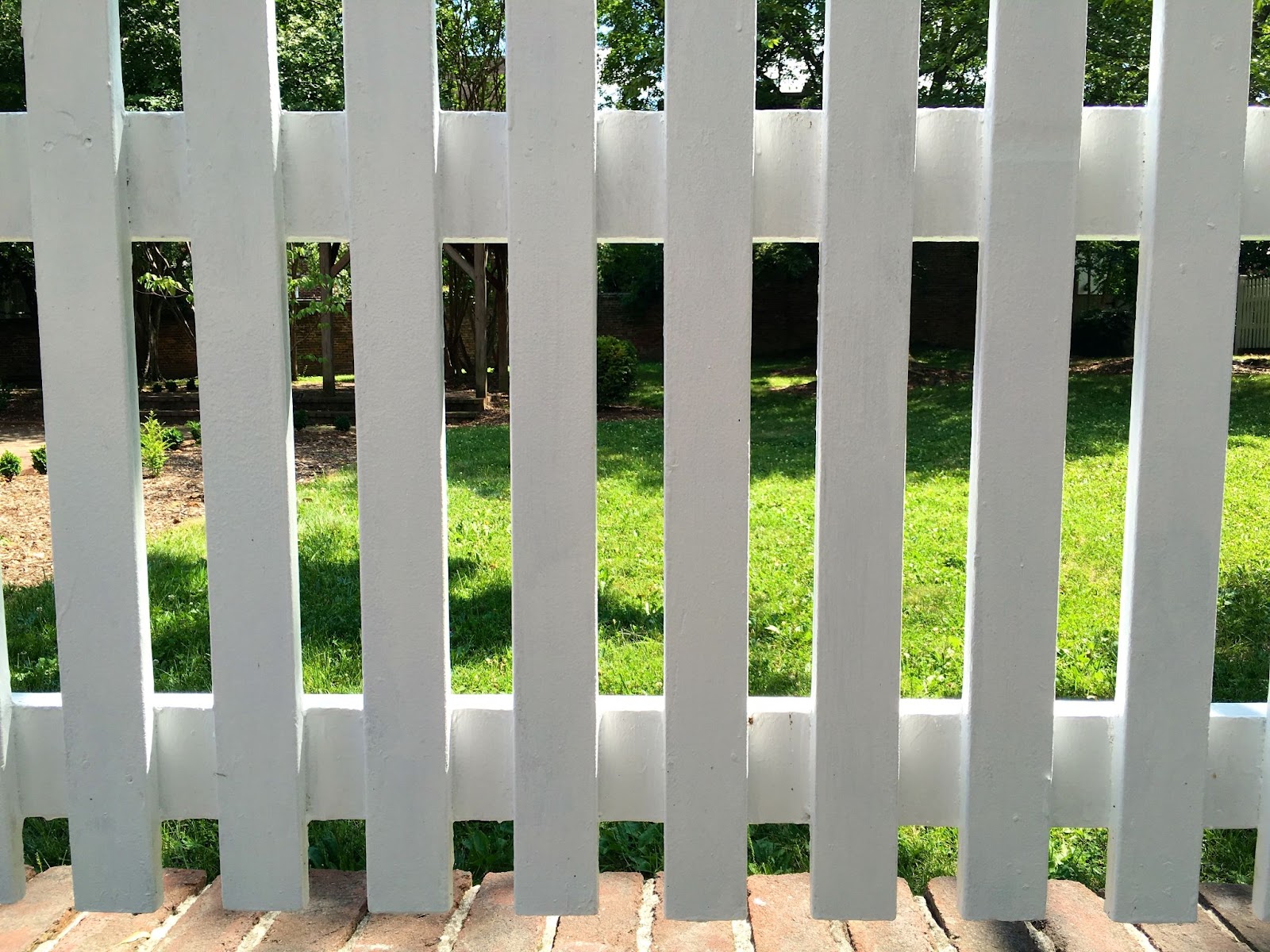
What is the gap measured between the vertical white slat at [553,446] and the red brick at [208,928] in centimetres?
47

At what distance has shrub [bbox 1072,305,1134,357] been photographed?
1719 centimetres

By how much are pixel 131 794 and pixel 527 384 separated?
0.92 metres

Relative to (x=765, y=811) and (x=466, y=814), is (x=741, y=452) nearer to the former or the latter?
(x=765, y=811)

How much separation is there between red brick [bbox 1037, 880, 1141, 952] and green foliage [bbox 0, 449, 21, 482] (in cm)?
743

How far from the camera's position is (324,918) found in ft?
5.35

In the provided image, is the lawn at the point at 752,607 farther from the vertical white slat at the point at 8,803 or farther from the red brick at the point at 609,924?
the vertical white slat at the point at 8,803

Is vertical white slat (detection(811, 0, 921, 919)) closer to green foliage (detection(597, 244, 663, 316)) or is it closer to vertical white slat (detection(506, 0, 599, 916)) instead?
vertical white slat (detection(506, 0, 599, 916))

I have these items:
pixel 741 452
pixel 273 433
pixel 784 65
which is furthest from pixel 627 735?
pixel 784 65

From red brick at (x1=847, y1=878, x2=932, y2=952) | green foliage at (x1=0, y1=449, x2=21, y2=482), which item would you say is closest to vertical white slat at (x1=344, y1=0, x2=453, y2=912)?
red brick at (x1=847, y1=878, x2=932, y2=952)

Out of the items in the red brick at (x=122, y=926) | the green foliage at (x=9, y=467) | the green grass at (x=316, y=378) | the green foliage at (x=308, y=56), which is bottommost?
the red brick at (x=122, y=926)

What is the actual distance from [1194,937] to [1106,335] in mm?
17635

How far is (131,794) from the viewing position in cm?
155

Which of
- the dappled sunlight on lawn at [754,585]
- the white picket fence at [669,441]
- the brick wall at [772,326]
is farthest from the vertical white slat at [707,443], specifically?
the brick wall at [772,326]

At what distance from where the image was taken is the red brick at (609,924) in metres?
1.55
